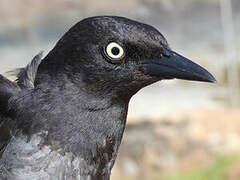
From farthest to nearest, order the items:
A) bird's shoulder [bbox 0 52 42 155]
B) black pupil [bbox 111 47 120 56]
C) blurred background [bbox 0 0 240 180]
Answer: blurred background [bbox 0 0 240 180] → bird's shoulder [bbox 0 52 42 155] → black pupil [bbox 111 47 120 56]

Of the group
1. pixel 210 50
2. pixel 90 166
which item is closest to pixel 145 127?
pixel 210 50

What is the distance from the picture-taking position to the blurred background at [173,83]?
14.9ft

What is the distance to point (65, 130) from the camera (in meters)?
1.36

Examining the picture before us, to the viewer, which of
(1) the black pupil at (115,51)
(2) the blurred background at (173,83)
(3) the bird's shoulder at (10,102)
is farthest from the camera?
(2) the blurred background at (173,83)

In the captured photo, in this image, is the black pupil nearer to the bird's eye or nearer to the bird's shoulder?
the bird's eye

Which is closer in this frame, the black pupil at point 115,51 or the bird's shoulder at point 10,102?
the black pupil at point 115,51

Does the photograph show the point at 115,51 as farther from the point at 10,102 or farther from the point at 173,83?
the point at 173,83

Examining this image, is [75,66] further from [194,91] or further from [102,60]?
[194,91]

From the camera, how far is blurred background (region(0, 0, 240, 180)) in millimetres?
4555

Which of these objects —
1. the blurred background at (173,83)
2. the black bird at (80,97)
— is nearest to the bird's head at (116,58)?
the black bird at (80,97)

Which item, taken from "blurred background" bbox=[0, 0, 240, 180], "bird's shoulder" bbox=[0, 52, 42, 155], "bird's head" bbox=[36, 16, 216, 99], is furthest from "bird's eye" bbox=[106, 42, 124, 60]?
"blurred background" bbox=[0, 0, 240, 180]

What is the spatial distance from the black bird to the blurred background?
3132 millimetres

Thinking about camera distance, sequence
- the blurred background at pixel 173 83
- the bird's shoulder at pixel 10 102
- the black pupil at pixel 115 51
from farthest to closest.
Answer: the blurred background at pixel 173 83 < the bird's shoulder at pixel 10 102 < the black pupil at pixel 115 51

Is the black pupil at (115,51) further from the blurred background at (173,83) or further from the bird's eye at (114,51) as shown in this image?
the blurred background at (173,83)
